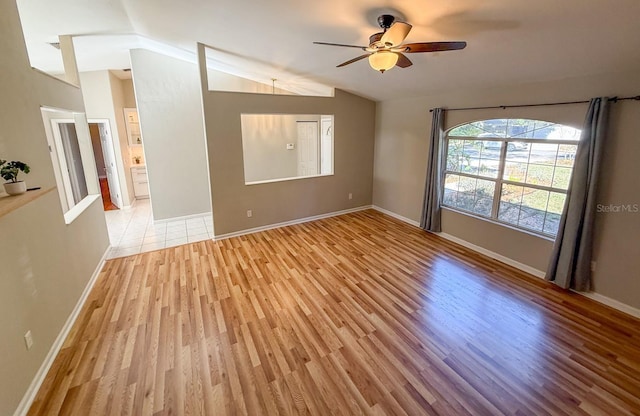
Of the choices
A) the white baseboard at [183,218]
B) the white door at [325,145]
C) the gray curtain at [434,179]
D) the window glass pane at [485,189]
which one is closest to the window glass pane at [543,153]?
the window glass pane at [485,189]

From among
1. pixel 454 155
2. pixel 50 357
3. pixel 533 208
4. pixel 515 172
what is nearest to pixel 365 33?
pixel 454 155

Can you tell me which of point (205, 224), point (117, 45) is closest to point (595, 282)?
point (205, 224)

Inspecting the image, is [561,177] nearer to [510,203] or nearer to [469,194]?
[510,203]

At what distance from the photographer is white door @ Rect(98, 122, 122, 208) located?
20.7 feet

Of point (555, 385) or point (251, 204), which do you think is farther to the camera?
point (251, 204)

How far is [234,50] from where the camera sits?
4.16m

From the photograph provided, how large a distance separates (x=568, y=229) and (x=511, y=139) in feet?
4.38

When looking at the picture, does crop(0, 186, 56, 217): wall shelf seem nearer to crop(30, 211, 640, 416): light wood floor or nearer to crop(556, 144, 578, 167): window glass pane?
crop(30, 211, 640, 416): light wood floor

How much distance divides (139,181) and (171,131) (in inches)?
113

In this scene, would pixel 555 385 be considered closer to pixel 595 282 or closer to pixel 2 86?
pixel 595 282

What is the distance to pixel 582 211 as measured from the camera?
3002mm

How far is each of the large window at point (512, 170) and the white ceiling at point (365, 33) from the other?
67 cm

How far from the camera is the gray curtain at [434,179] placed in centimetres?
452

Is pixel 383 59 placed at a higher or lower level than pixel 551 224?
higher
